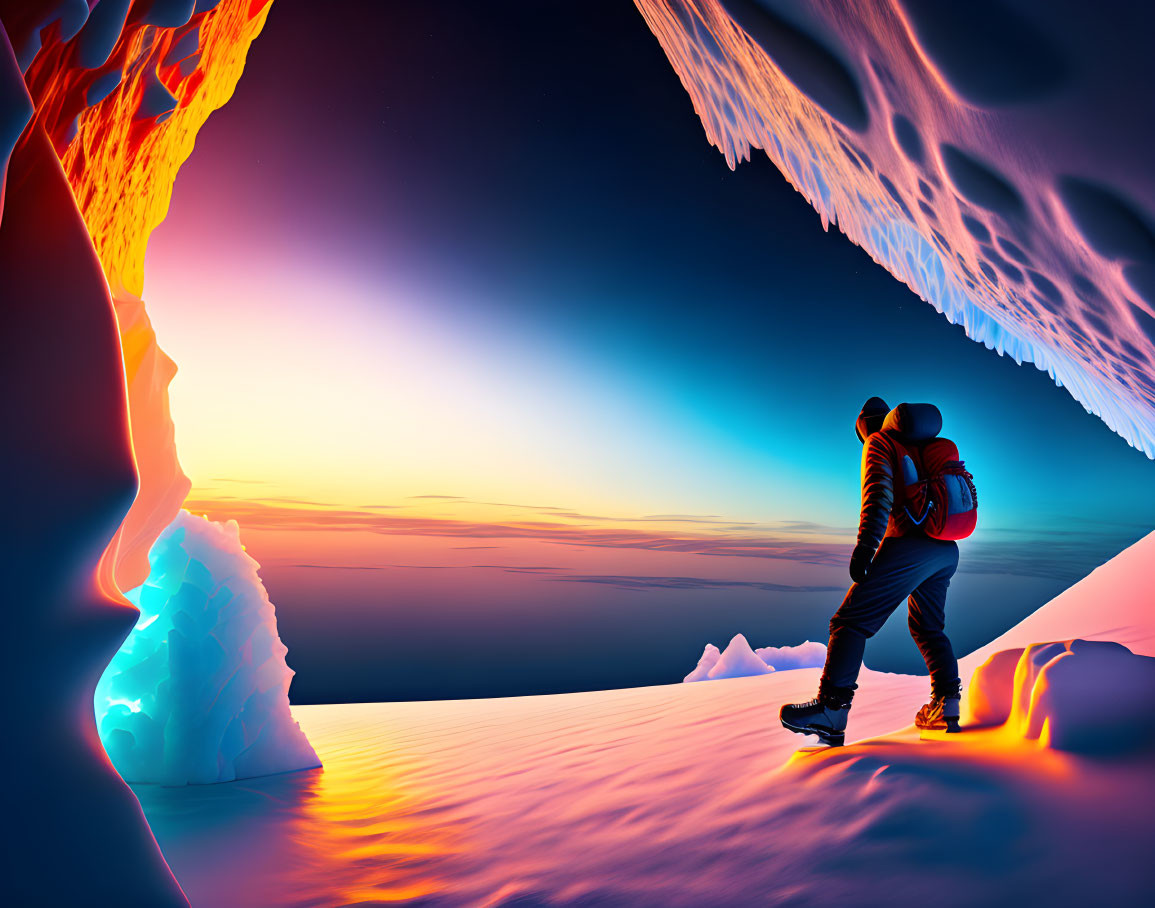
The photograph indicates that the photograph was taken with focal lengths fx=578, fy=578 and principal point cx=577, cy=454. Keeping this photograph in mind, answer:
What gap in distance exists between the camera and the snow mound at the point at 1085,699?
5.90 ft

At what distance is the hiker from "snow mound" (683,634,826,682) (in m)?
8.69

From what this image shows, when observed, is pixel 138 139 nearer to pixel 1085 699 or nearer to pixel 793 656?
pixel 1085 699

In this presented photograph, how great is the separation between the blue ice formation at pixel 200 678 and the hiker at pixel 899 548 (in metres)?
3.70

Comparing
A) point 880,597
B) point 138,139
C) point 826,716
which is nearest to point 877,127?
point 880,597

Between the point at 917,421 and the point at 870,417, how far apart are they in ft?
1.23

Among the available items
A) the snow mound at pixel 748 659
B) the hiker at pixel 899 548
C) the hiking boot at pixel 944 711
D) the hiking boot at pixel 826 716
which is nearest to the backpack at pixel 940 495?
the hiker at pixel 899 548

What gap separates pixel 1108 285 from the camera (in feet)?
5.81

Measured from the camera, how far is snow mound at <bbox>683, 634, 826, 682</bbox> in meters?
11.0

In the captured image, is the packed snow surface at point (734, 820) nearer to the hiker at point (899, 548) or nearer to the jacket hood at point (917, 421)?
the hiker at point (899, 548)

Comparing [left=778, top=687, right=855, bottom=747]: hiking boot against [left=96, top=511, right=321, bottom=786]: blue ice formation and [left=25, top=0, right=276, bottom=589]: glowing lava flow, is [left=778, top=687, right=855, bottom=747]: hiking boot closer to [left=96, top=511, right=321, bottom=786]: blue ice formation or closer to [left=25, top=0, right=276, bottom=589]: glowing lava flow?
[left=25, top=0, right=276, bottom=589]: glowing lava flow

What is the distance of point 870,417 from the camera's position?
9.77 feet

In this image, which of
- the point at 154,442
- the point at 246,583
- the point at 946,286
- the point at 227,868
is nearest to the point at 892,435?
the point at 946,286

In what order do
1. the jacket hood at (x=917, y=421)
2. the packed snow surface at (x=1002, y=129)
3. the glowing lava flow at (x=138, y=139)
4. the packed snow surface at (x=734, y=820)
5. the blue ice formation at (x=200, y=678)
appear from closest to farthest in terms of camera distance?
the packed snow surface at (x=1002, y=129) → the packed snow surface at (x=734, y=820) → the glowing lava flow at (x=138, y=139) → the jacket hood at (x=917, y=421) → the blue ice formation at (x=200, y=678)

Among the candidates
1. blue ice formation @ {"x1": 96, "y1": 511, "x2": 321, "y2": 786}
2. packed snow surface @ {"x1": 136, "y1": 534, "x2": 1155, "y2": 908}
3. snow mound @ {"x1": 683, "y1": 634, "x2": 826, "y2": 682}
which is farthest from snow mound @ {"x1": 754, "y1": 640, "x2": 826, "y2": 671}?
blue ice formation @ {"x1": 96, "y1": 511, "x2": 321, "y2": 786}
